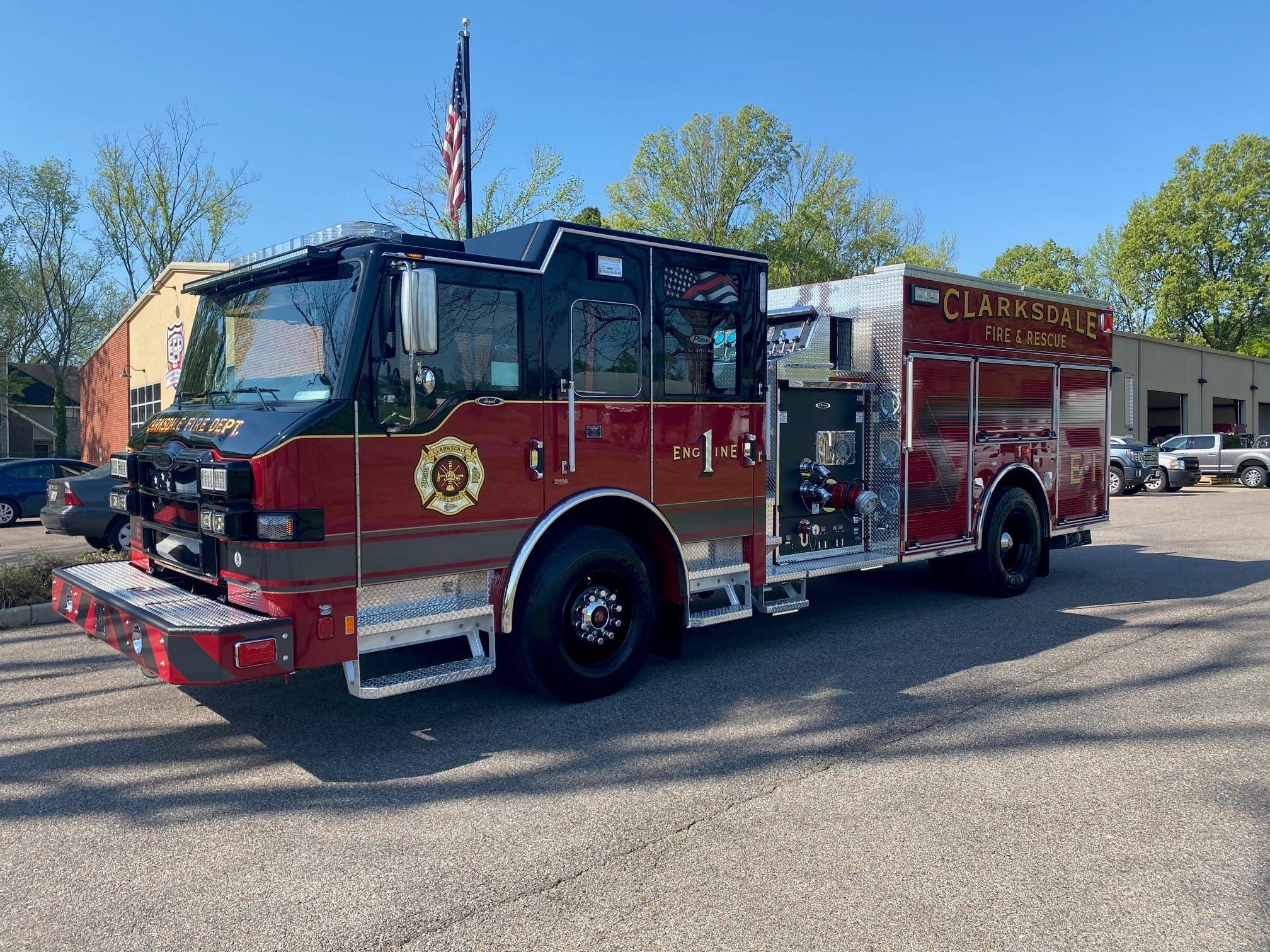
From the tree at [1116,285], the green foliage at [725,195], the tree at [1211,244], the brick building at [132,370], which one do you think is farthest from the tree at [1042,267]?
the brick building at [132,370]

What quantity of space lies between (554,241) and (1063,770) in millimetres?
3835

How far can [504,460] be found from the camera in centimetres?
518

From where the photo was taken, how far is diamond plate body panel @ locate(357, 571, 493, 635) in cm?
471

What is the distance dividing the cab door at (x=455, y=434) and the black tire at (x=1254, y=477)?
27.2 metres

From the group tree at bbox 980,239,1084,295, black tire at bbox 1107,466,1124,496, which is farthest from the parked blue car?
tree at bbox 980,239,1084,295

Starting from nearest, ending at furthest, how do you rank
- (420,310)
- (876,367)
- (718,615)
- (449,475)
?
(420,310), (449,475), (718,615), (876,367)

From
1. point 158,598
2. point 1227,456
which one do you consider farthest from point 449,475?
point 1227,456

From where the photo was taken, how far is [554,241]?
5.38 meters

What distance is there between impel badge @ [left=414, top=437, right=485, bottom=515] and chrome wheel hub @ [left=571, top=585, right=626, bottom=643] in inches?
37.1

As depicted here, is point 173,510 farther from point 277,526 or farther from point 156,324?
point 156,324

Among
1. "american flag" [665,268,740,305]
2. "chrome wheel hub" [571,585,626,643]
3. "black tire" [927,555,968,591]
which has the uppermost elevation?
"american flag" [665,268,740,305]

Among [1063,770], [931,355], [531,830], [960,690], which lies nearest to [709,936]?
[531,830]

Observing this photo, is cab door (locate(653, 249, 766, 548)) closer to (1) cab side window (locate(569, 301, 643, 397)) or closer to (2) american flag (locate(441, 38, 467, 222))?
(1) cab side window (locate(569, 301, 643, 397))

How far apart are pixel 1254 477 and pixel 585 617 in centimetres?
2688
